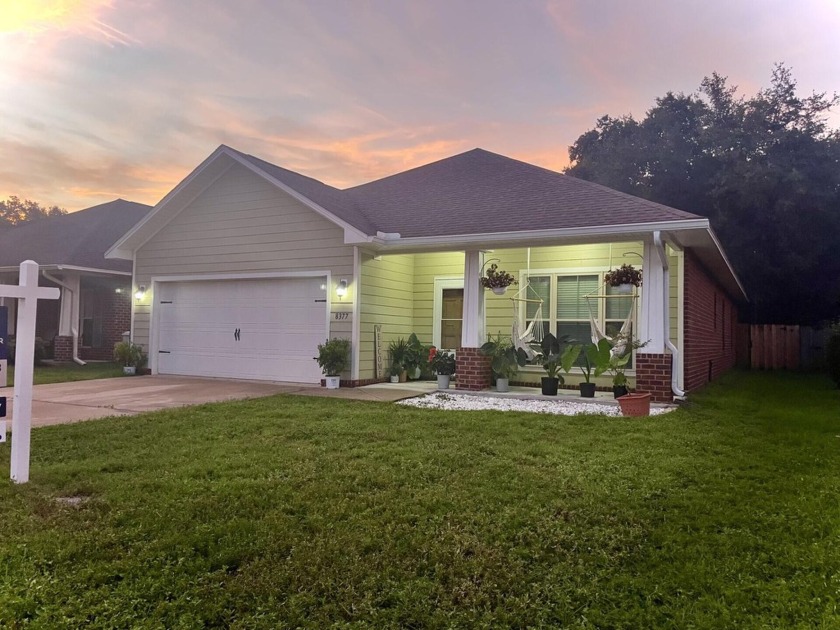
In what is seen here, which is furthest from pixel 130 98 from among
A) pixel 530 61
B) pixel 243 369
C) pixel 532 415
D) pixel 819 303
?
pixel 819 303

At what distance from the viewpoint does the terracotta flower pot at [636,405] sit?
22.3ft

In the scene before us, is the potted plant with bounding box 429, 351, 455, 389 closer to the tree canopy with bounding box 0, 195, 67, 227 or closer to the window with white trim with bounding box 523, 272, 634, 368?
the window with white trim with bounding box 523, 272, 634, 368

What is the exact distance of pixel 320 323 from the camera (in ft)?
32.4

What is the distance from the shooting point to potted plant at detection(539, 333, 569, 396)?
28.4ft

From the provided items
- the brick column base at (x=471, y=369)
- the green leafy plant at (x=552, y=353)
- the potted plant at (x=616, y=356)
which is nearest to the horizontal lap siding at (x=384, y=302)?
the brick column base at (x=471, y=369)

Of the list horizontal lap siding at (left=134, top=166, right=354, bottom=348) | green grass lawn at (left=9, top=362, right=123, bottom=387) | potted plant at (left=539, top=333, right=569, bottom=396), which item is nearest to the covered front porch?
potted plant at (left=539, top=333, right=569, bottom=396)

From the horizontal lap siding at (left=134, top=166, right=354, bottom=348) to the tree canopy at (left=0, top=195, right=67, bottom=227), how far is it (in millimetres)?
31605

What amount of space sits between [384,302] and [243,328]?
2.77 meters

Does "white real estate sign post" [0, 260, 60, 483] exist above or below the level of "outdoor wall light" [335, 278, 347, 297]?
below

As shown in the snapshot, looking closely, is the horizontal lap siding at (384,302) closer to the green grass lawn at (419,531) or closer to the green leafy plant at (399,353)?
the green leafy plant at (399,353)

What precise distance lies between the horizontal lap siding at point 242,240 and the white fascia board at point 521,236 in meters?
0.86

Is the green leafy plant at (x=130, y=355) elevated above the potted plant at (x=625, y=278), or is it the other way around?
the potted plant at (x=625, y=278)

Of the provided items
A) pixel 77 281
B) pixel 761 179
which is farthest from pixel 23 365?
pixel 761 179

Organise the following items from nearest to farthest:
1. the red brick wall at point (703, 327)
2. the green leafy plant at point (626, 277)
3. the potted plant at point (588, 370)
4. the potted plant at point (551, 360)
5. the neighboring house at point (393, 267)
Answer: the potted plant at point (588, 370), the green leafy plant at point (626, 277), the neighboring house at point (393, 267), the potted plant at point (551, 360), the red brick wall at point (703, 327)
